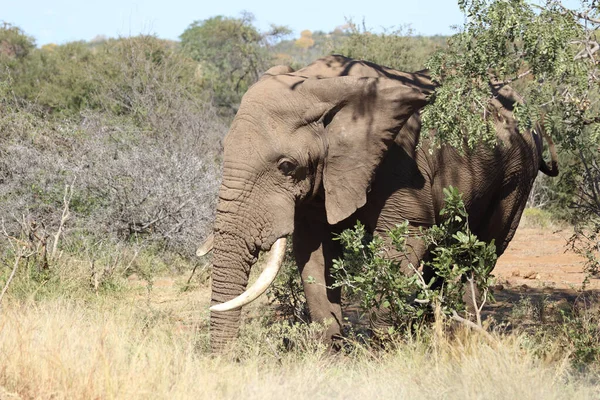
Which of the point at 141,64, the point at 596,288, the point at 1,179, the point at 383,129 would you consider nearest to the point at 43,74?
the point at 141,64

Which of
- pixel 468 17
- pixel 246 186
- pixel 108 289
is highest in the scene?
pixel 468 17

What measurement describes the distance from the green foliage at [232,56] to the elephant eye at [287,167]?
50.3 ft

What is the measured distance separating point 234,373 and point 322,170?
1756 millimetres

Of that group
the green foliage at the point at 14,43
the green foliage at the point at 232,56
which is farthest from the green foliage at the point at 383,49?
the green foliage at the point at 14,43

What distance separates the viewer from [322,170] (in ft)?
20.1

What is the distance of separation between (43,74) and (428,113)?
16.4 meters

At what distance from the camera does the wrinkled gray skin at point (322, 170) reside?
578 cm

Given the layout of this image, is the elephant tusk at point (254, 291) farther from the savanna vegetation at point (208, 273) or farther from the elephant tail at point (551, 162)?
the elephant tail at point (551, 162)

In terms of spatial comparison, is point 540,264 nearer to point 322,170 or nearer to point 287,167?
point 322,170

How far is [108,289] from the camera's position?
830 cm

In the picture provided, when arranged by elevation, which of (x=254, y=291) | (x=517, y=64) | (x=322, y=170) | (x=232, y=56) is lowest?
(x=254, y=291)

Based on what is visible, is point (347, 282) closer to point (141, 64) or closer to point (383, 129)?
point (383, 129)

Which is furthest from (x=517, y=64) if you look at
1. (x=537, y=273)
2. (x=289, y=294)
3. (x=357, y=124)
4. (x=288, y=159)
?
(x=537, y=273)

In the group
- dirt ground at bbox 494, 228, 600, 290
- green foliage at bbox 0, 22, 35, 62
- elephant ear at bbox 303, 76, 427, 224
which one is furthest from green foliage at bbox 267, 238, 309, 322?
green foliage at bbox 0, 22, 35, 62
